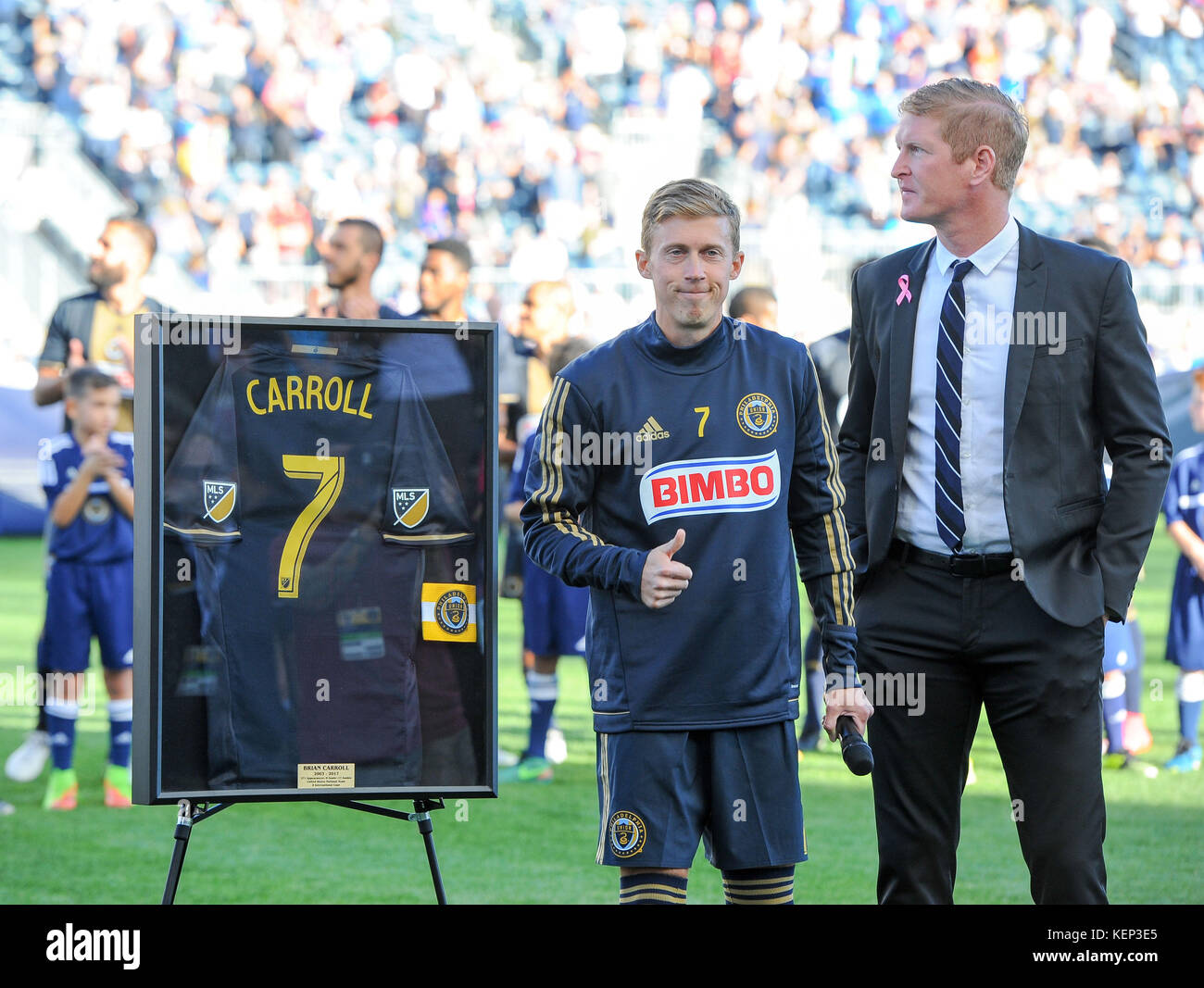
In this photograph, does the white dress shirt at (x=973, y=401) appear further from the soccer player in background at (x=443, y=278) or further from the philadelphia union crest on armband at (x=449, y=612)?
the soccer player in background at (x=443, y=278)

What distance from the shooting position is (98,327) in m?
6.81

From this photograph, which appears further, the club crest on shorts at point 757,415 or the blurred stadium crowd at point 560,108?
the blurred stadium crowd at point 560,108

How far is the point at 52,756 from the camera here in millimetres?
6293

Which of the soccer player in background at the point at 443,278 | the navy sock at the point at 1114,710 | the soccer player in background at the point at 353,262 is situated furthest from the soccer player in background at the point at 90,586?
the navy sock at the point at 1114,710

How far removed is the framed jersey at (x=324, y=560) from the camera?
3.33 m

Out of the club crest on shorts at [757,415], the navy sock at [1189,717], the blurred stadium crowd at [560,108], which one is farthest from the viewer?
the blurred stadium crowd at [560,108]

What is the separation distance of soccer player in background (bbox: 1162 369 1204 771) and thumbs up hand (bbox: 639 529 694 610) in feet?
14.8

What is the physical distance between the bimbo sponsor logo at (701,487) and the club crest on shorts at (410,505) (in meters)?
0.51

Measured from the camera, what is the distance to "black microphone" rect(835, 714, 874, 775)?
3000 mm

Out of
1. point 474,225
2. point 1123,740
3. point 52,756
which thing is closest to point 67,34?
point 474,225

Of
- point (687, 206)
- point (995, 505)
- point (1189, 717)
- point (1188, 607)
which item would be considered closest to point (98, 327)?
point (687, 206)

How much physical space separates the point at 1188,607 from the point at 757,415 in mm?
4422

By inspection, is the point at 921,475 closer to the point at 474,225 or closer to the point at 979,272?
the point at 979,272

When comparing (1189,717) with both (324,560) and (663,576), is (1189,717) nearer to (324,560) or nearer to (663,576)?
(663,576)
